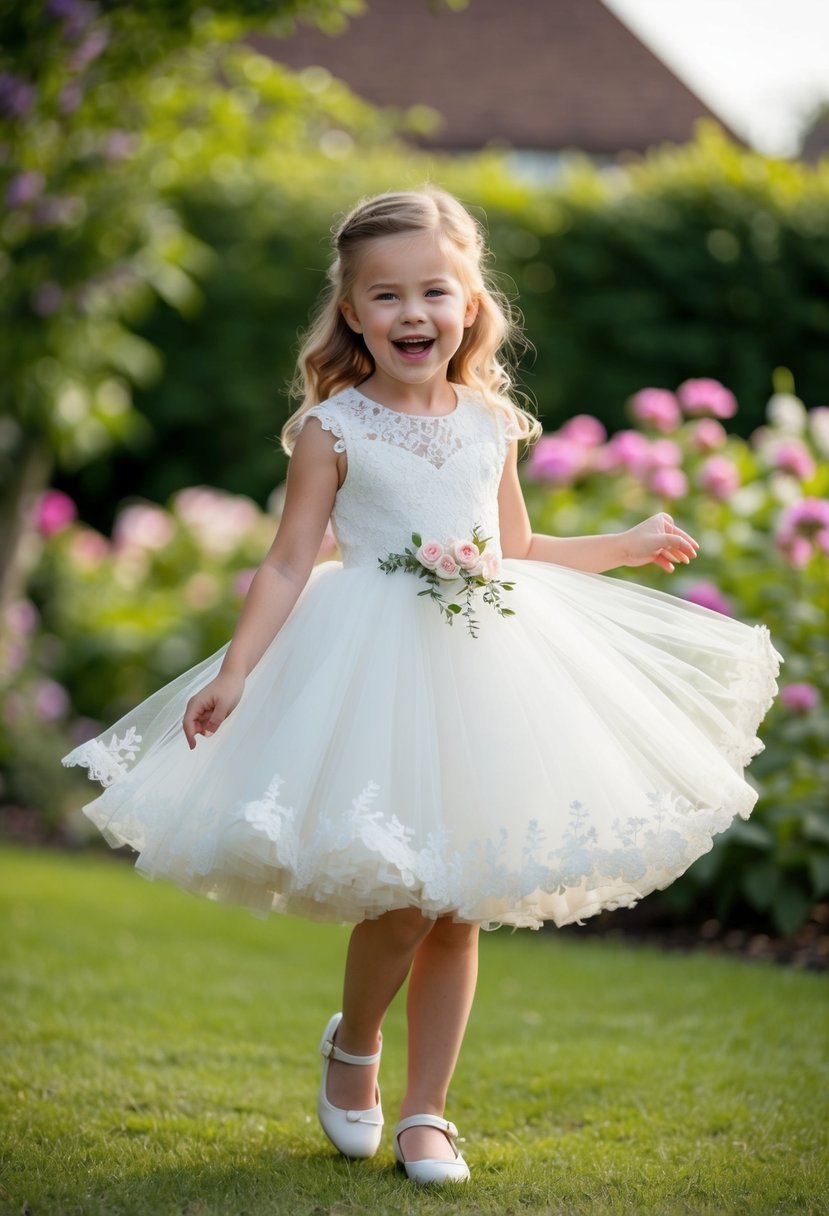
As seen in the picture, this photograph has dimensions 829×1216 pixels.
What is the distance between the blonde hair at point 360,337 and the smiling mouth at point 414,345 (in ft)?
0.49

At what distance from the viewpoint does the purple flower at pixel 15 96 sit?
4.68 metres

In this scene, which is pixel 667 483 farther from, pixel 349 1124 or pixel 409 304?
pixel 349 1124

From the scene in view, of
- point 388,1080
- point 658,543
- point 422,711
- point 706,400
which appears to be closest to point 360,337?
point 658,543

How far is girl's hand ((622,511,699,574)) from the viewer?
109 inches

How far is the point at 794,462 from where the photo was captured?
16.3 ft

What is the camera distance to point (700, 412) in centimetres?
567

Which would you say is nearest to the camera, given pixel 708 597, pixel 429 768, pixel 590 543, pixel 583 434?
pixel 429 768

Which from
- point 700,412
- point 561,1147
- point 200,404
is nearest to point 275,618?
point 561,1147

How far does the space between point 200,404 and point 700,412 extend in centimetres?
535

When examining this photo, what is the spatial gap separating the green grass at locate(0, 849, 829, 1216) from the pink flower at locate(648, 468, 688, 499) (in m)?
1.57

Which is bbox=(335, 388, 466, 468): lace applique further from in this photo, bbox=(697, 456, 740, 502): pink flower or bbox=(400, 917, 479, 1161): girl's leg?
bbox=(697, 456, 740, 502): pink flower

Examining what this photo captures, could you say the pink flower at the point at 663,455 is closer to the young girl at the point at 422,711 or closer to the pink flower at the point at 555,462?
the pink flower at the point at 555,462

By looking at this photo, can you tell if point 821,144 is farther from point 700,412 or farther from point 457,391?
point 457,391

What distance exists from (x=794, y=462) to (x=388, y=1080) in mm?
2742
